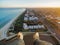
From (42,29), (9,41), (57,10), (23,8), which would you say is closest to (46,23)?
(42,29)

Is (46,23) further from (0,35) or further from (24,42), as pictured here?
(0,35)

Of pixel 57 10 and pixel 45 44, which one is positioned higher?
pixel 57 10

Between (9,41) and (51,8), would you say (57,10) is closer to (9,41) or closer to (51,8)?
(51,8)

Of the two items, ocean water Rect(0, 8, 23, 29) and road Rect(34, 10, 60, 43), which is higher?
ocean water Rect(0, 8, 23, 29)

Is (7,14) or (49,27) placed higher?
(7,14)

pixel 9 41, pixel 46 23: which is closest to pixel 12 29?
pixel 9 41

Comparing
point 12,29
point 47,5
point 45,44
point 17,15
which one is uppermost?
point 47,5

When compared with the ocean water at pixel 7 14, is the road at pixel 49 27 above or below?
below
